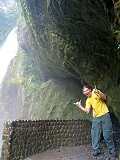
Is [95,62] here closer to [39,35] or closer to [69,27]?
[69,27]

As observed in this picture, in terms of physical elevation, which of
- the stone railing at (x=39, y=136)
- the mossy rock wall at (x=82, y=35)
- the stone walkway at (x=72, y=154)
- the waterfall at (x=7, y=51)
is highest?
the waterfall at (x=7, y=51)

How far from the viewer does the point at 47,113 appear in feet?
52.6

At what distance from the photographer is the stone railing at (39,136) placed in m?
8.62

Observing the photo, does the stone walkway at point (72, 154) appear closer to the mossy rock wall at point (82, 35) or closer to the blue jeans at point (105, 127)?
the blue jeans at point (105, 127)

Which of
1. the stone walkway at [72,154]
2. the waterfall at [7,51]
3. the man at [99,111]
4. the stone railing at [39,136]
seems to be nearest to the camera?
the man at [99,111]

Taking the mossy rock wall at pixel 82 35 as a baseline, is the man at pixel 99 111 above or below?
below

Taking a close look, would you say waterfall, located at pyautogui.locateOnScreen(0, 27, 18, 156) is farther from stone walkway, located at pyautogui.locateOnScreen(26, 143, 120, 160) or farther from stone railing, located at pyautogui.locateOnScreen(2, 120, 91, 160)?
stone walkway, located at pyautogui.locateOnScreen(26, 143, 120, 160)

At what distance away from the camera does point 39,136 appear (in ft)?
30.8

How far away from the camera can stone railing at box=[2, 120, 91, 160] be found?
28.3 feet

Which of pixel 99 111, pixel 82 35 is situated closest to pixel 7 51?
pixel 82 35

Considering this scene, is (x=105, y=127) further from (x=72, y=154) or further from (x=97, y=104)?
(x=72, y=154)

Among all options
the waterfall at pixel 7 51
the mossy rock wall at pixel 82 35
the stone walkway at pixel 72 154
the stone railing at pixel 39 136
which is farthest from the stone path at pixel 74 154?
the waterfall at pixel 7 51

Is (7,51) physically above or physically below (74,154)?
above

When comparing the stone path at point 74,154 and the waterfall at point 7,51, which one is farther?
the waterfall at point 7,51
